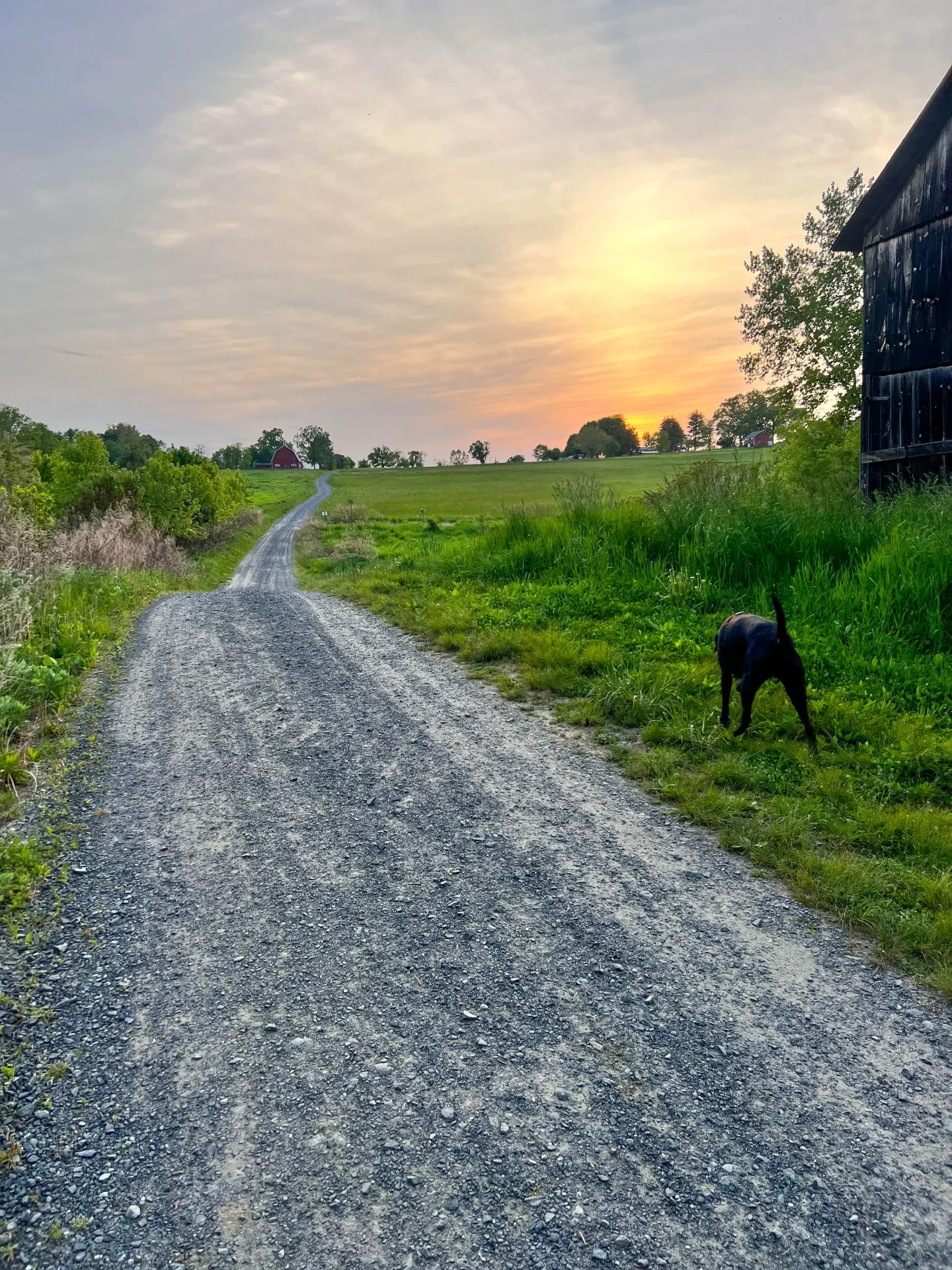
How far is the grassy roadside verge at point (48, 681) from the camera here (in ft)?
14.1

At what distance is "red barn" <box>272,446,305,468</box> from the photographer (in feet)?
477

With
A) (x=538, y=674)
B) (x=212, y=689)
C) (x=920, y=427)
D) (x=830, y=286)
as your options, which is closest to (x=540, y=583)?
(x=538, y=674)

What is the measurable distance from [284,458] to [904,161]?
144 metres

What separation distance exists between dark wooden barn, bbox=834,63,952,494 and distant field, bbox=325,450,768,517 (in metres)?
21.6

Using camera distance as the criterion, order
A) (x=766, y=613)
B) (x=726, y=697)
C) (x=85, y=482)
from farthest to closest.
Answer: (x=85, y=482), (x=766, y=613), (x=726, y=697)

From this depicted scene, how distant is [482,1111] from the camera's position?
8.58 ft

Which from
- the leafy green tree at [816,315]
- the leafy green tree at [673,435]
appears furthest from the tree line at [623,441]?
the leafy green tree at [816,315]

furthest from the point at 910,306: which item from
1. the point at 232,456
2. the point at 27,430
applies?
the point at 232,456

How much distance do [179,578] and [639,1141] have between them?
20836 mm

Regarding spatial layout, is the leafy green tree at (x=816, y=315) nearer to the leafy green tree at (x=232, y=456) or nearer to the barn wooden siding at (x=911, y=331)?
the barn wooden siding at (x=911, y=331)

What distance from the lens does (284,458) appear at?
146125 mm

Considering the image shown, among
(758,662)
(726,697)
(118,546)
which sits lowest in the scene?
(726,697)

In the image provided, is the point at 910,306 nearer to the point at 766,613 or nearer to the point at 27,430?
the point at 766,613

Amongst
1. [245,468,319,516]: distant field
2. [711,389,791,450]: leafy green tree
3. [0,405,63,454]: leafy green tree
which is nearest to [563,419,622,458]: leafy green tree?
[245,468,319,516]: distant field
